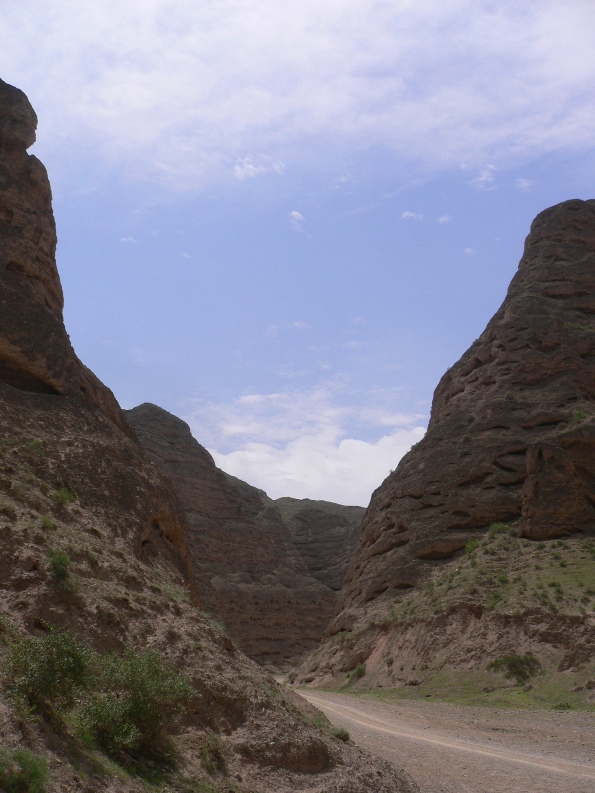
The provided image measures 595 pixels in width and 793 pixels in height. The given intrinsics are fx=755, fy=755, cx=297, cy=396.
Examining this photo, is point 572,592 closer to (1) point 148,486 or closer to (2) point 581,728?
(2) point 581,728

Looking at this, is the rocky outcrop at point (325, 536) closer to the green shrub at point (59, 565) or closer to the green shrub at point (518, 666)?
the green shrub at point (518, 666)

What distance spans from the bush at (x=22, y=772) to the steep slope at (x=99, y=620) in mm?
23

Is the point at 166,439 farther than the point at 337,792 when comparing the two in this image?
Yes

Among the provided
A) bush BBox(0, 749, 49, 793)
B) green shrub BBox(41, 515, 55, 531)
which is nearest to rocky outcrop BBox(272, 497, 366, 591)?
green shrub BBox(41, 515, 55, 531)

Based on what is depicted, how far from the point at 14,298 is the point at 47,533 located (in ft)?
30.7

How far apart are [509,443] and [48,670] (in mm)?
36158

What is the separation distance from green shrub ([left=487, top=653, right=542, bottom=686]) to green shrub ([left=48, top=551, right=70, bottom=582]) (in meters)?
20.2

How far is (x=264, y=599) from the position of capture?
221ft

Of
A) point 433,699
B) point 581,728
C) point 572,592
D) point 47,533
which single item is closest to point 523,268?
point 572,592

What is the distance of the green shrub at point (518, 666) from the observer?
27.8 metres

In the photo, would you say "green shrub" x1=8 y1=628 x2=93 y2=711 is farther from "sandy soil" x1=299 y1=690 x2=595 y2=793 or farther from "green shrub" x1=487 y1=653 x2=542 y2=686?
"green shrub" x1=487 y1=653 x2=542 y2=686

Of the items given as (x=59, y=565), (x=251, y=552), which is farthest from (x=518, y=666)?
(x=251, y=552)

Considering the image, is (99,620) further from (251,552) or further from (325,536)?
(325,536)

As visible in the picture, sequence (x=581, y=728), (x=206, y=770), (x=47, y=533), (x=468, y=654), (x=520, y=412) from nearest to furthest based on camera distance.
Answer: (x=206, y=770)
(x=47, y=533)
(x=581, y=728)
(x=468, y=654)
(x=520, y=412)
